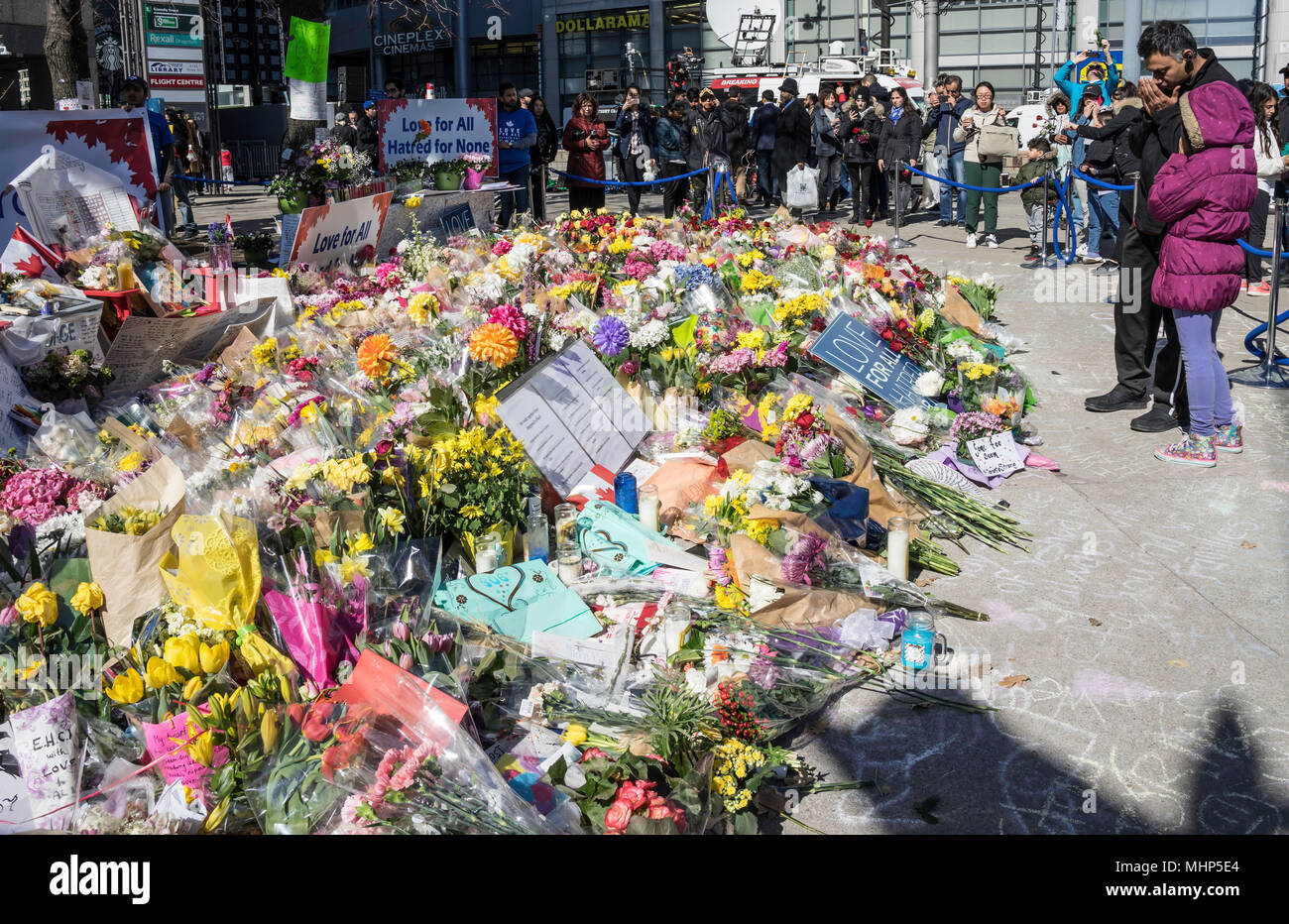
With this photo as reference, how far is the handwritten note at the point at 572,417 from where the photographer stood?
15.3ft

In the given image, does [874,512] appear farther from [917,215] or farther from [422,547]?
[917,215]

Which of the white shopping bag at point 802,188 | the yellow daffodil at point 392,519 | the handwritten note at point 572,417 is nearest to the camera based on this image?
the yellow daffodil at point 392,519

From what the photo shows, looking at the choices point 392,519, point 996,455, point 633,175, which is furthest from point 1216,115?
point 633,175

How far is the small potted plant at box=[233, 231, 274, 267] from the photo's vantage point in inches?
331

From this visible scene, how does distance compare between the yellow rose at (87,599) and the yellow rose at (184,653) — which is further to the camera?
the yellow rose at (87,599)

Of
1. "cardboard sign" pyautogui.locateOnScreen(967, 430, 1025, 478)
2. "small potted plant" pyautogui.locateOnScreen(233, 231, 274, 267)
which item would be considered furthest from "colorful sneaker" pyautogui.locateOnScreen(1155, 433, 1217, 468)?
"small potted plant" pyautogui.locateOnScreen(233, 231, 274, 267)

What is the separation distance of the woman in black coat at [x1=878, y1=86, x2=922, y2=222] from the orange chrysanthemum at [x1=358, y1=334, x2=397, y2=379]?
10.9 meters

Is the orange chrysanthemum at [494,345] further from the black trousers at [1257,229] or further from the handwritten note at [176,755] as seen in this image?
the black trousers at [1257,229]

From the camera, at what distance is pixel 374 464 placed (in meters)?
3.87

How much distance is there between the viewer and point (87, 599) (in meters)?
3.05

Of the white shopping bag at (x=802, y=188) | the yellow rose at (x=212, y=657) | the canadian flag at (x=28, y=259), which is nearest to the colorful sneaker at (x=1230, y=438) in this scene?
the yellow rose at (x=212, y=657)

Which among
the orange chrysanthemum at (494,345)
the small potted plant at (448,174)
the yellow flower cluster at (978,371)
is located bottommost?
the yellow flower cluster at (978,371)

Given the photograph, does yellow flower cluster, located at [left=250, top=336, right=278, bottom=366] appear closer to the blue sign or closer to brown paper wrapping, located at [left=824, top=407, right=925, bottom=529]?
brown paper wrapping, located at [left=824, top=407, right=925, bottom=529]

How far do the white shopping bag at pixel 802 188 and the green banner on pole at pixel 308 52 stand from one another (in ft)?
19.9
